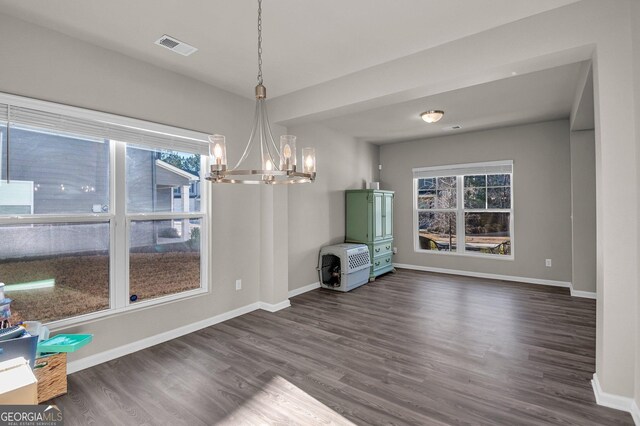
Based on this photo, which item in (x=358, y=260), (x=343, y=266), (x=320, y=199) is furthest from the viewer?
(x=320, y=199)

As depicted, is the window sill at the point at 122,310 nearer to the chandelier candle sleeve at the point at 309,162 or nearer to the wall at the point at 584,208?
the chandelier candle sleeve at the point at 309,162

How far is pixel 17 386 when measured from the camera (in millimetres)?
1231

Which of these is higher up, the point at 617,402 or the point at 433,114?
the point at 433,114

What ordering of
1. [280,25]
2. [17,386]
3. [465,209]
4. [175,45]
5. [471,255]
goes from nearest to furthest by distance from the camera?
[17,386] → [280,25] → [175,45] → [471,255] → [465,209]

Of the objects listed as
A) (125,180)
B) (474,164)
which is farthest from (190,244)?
(474,164)

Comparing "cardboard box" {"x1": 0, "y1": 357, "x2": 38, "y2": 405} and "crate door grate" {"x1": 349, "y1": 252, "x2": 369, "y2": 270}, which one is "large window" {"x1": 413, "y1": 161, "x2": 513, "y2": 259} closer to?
"crate door grate" {"x1": 349, "y1": 252, "x2": 369, "y2": 270}

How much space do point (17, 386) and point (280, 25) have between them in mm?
2587

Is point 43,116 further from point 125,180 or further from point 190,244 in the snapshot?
point 190,244

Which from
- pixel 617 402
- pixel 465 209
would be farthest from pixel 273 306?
pixel 465 209

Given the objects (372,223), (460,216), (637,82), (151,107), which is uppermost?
(151,107)

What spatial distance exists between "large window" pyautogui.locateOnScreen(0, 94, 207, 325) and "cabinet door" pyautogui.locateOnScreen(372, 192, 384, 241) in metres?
3.14

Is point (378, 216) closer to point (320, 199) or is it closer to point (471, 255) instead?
point (320, 199)

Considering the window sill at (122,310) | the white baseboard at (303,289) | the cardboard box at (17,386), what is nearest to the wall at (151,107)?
the window sill at (122,310)

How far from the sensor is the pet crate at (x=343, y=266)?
502 centimetres
